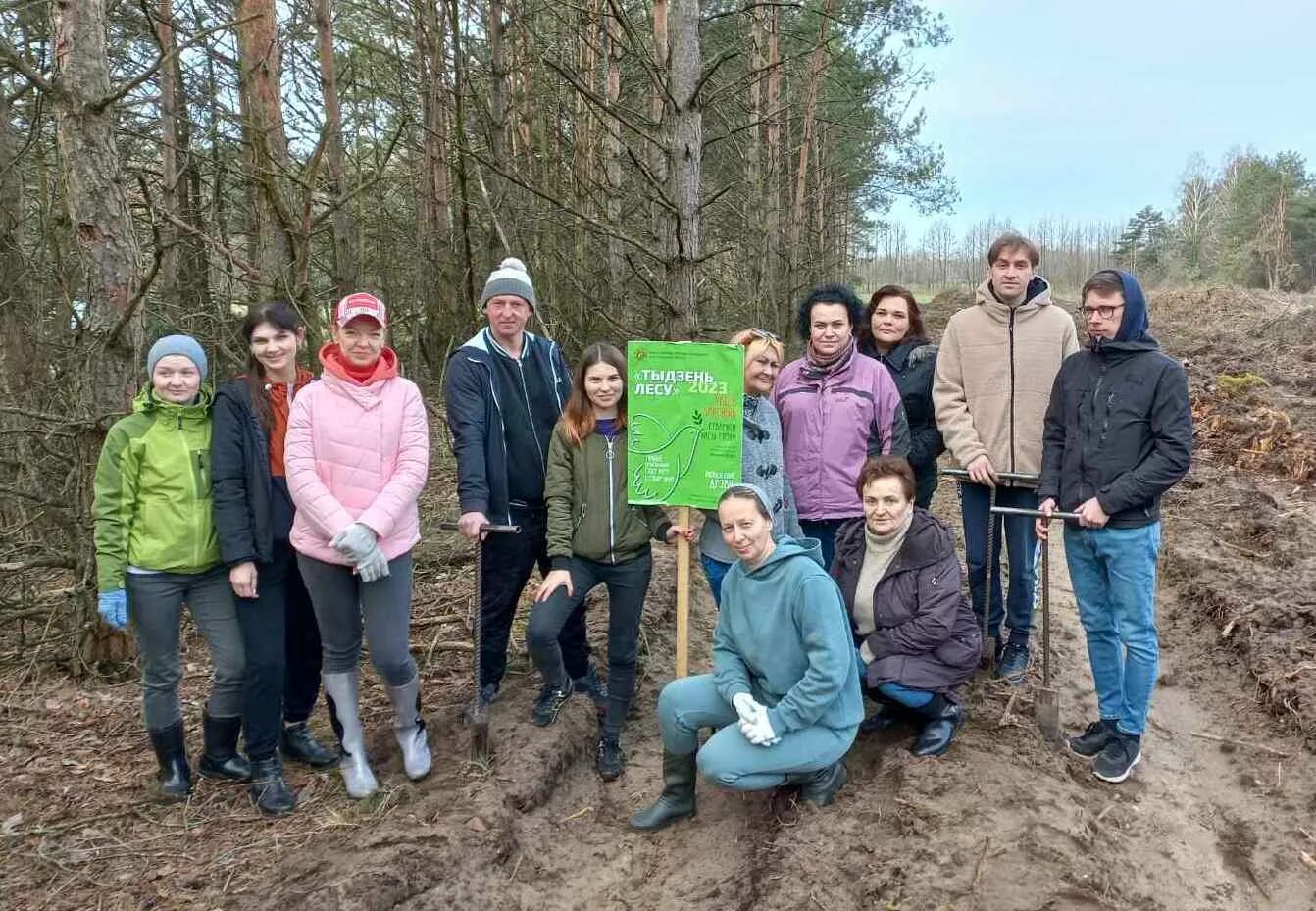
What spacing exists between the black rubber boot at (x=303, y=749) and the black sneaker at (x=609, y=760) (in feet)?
3.92

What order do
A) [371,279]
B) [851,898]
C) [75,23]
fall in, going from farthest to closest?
[371,279] → [75,23] → [851,898]

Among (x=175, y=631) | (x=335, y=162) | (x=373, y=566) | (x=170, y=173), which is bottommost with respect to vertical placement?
(x=175, y=631)

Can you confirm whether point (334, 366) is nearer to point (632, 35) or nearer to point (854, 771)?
point (632, 35)

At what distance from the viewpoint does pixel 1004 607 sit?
5.02 meters

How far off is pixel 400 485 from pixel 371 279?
7.69m

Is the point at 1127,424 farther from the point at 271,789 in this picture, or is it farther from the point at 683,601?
the point at 271,789

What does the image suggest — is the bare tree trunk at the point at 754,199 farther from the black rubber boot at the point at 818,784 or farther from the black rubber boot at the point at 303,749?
the black rubber boot at the point at 303,749

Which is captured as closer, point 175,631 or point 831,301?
point 175,631

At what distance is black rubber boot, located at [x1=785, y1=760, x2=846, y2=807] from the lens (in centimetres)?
346

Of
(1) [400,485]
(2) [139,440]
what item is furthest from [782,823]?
(2) [139,440]

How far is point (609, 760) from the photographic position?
3.92 meters

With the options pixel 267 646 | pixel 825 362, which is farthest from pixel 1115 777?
pixel 267 646

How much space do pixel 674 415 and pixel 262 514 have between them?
5.73ft

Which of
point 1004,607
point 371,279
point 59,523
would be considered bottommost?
point 1004,607
